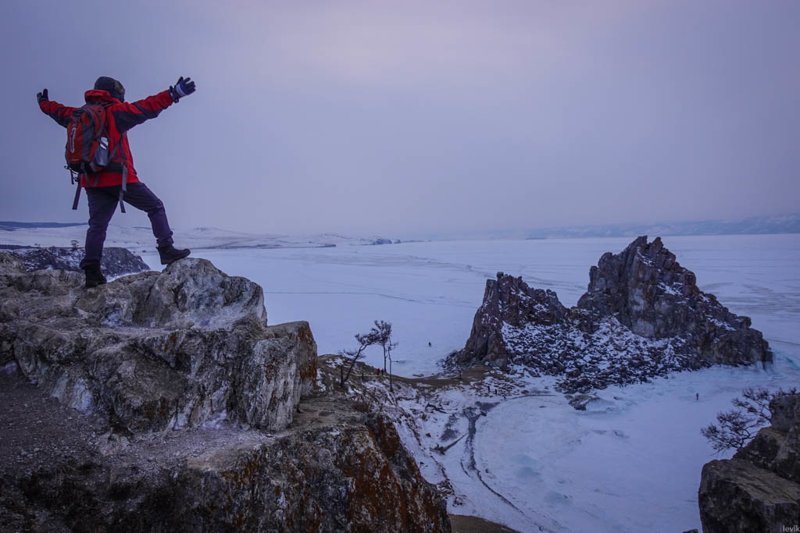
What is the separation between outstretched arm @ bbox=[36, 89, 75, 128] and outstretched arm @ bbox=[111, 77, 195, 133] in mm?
767

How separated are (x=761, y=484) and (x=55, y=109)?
1472 centimetres

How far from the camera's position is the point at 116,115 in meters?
6.07

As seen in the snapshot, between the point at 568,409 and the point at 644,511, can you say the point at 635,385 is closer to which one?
the point at 568,409

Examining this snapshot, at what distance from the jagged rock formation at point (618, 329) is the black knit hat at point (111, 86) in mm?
22584

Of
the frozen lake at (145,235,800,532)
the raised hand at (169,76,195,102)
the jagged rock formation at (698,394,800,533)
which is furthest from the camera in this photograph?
the frozen lake at (145,235,800,532)

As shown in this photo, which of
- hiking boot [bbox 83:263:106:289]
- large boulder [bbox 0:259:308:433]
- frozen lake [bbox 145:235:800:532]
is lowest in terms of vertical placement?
frozen lake [bbox 145:235:800:532]

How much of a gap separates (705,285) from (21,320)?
61620 mm

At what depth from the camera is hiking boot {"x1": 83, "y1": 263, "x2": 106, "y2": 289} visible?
270 inches

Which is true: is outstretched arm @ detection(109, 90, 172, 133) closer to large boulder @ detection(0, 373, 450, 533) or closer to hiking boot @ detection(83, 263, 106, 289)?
hiking boot @ detection(83, 263, 106, 289)

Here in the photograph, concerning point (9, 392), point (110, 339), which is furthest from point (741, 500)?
point (9, 392)

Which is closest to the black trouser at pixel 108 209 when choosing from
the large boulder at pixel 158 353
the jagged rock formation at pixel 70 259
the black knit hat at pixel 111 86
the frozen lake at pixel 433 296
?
the large boulder at pixel 158 353

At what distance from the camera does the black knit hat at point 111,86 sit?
635 centimetres

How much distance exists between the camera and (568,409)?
19203 mm

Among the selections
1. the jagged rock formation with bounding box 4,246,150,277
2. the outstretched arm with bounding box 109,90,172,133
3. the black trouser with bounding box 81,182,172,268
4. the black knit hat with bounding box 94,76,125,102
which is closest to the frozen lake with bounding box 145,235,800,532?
the black trouser with bounding box 81,182,172,268
